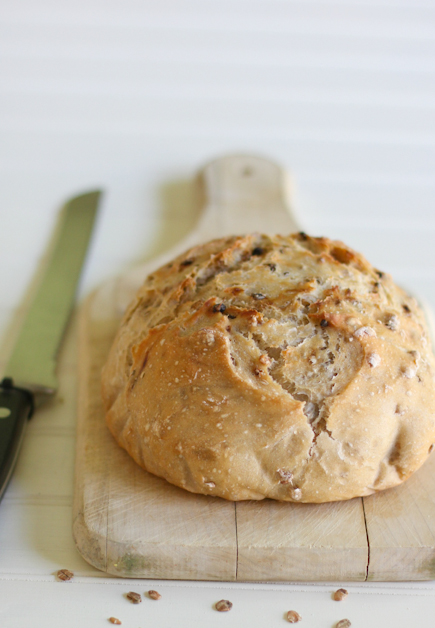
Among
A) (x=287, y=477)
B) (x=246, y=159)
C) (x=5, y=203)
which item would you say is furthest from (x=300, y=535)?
(x=5, y=203)

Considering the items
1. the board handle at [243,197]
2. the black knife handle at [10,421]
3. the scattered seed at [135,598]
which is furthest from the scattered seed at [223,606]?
the board handle at [243,197]

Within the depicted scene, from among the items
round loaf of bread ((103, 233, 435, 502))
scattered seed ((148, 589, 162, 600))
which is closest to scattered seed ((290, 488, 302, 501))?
round loaf of bread ((103, 233, 435, 502))

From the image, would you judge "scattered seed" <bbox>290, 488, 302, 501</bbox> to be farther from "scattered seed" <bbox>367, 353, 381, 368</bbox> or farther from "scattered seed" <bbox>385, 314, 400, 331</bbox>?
"scattered seed" <bbox>385, 314, 400, 331</bbox>

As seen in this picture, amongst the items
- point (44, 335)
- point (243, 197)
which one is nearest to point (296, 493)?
point (44, 335)

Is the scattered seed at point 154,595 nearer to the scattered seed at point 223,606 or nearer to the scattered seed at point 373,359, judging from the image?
the scattered seed at point 223,606

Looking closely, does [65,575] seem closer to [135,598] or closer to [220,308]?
[135,598]

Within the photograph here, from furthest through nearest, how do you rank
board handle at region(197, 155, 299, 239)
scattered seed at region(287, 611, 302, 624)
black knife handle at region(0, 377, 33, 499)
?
board handle at region(197, 155, 299, 239) < black knife handle at region(0, 377, 33, 499) < scattered seed at region(287, 611, 302, 624)
